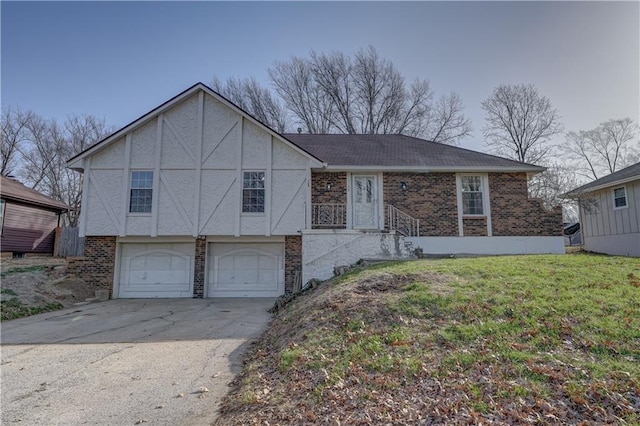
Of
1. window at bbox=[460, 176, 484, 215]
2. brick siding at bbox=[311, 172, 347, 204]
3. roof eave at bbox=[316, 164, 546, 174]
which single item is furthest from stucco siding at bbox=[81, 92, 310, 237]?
window at bbox=[460, 176, 484, 215]

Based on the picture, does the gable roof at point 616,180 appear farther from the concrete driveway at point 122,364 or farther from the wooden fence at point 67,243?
the wooden fence at point 67,243

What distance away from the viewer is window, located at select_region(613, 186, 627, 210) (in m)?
14.7

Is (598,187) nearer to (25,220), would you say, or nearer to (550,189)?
(550,189)

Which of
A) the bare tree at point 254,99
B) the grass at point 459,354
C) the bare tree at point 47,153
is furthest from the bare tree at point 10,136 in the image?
the grass at point 459,354

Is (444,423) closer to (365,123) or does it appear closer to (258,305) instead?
(258,305)

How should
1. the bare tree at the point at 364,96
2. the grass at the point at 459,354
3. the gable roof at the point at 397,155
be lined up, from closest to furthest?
the grass at the point at 459,354
the gable roof at the point at 397,155
the bare tree at the point at 364,96

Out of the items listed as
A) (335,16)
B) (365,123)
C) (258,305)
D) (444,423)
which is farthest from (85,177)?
(365,123)

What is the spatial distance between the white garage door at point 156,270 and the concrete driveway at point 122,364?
2.93 m

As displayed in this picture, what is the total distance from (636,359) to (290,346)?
4.21 meters

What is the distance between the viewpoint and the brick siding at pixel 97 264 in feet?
41.8

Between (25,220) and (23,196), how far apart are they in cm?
132

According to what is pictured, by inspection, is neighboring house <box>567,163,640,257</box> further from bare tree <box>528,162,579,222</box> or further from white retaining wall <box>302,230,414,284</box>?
white retaining wall <box>302,230,414,284</box>

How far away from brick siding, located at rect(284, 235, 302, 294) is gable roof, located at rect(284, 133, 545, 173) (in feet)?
10.1

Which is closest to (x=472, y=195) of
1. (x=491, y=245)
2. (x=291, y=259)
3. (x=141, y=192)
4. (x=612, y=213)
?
(x=491, y=245)
